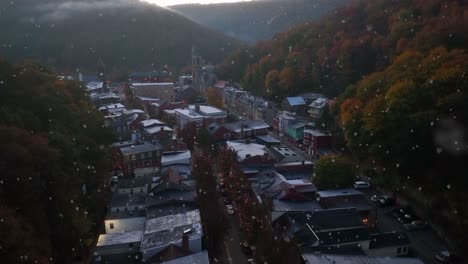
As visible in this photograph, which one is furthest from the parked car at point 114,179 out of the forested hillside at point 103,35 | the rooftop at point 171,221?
the forested hillside at point 103,35

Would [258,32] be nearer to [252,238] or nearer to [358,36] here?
[358,36]

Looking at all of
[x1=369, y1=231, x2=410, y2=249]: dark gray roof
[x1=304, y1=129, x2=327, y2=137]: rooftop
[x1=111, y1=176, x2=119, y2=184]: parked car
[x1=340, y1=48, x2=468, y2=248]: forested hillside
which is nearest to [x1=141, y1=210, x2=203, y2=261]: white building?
[x1=369, y1=231, x2=410, y2=249]: dark gray roof

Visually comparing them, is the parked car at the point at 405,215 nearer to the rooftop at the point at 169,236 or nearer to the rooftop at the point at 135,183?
the rooftop at the point at 169,236

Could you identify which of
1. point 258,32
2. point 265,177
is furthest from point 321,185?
point 258,32

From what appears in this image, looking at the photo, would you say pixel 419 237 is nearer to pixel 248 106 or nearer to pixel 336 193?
pixel 336 193

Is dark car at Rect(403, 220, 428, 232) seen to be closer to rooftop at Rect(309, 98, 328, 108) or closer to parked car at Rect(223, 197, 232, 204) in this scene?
parked car at Rect(223, 197, 232, 204)

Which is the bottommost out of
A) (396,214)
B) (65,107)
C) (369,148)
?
(396,214)
